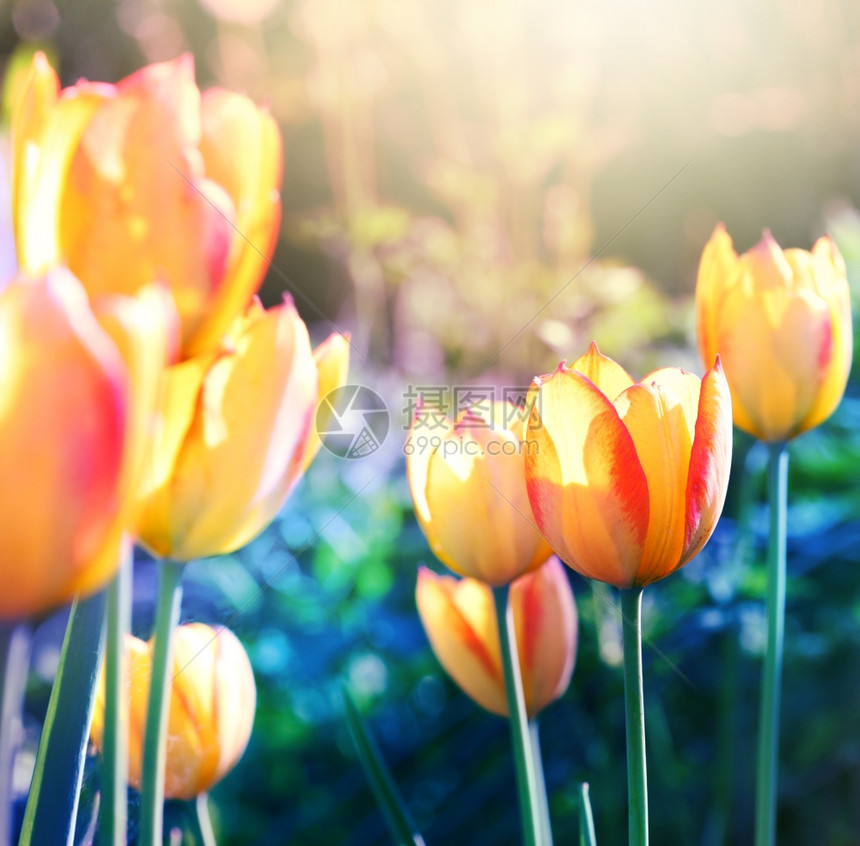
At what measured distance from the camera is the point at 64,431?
0.28 feet

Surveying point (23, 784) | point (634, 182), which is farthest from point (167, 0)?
point (23, 784)

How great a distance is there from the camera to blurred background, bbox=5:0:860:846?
0.45 m

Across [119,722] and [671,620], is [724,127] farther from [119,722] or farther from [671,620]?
[119,722]

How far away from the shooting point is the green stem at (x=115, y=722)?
0.41 feet

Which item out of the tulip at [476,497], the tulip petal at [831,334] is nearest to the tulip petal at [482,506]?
the tulip at [476,497]

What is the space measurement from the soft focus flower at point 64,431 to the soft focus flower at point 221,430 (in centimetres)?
4

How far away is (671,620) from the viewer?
1.48 ft

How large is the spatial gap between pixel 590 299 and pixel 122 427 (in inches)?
15.3

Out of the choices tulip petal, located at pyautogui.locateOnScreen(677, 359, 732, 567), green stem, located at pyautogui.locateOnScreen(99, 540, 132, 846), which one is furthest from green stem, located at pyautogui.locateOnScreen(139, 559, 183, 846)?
tulip petal, located at pyautogui.locateOnScreen(677, 359, 732, 567)

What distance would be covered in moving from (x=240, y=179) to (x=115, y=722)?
0.10m

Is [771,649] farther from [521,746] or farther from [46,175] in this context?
[46,175]

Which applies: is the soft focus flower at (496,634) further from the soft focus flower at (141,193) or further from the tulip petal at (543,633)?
the soft focus flower at (141,193)

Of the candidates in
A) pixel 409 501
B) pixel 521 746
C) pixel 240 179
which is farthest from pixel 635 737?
pixel 409 501

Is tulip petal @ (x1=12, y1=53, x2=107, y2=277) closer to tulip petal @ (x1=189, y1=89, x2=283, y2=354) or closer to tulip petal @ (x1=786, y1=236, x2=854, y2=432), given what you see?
tulip petal @ (x1=189, y1=89, x2=283, y2=354)
